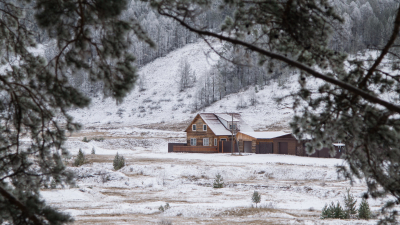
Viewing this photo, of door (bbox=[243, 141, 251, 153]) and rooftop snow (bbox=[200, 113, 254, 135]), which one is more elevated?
rooftop snow (bbox=[200, 113, 254, 135])

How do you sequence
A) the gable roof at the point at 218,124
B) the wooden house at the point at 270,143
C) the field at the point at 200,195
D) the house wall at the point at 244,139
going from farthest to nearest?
the gable roof at the point at 218,124 → the house wall at the point at 244,139 → the wooden house at the point at 270,143 → the field at the point at 200,195

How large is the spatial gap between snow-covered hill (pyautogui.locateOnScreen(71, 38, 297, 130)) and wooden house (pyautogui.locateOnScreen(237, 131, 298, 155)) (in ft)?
61.6

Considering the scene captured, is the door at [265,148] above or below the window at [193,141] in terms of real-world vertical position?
below

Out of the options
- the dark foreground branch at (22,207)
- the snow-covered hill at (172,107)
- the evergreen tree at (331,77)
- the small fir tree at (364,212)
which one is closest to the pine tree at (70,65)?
the dark foreground branch at (22,207)

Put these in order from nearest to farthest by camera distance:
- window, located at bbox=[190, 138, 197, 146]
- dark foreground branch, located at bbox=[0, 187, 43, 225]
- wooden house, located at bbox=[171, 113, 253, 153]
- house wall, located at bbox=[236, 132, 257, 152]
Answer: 1. dark foreground branch, located at bbox=[0, 187, 43, 225]
2. house wall, located at bbox=[236, 132, 257, 152]
3. wooden house, located at bbox=[171, 113, 253, 153]
4. window, located at bbox=[190, 138, 197, 146]

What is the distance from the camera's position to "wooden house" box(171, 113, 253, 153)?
137 feet

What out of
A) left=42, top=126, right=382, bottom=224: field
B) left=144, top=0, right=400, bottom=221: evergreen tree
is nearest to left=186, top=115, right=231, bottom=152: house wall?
left=42, top=126, right=382, bottom=224: field

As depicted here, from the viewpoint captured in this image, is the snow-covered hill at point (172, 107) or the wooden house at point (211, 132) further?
the snow-covered hill at point (172, 107)

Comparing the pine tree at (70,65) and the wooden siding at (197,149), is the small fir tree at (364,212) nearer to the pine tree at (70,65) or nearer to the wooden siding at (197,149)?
the pine tree at (70,65)

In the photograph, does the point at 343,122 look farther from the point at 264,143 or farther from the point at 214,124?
the point at 214,124

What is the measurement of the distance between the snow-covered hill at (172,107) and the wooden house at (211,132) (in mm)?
16253

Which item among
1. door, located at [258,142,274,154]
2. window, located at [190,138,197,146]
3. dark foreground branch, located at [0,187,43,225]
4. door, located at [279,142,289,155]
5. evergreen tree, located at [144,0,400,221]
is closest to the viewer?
dark foreground branch, located at [0,187,43,225]

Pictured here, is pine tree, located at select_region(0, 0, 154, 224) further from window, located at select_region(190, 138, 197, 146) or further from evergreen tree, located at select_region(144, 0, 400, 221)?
window, located at select_region(190, 138, 197, 146)

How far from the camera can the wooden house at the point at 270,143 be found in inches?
1403
